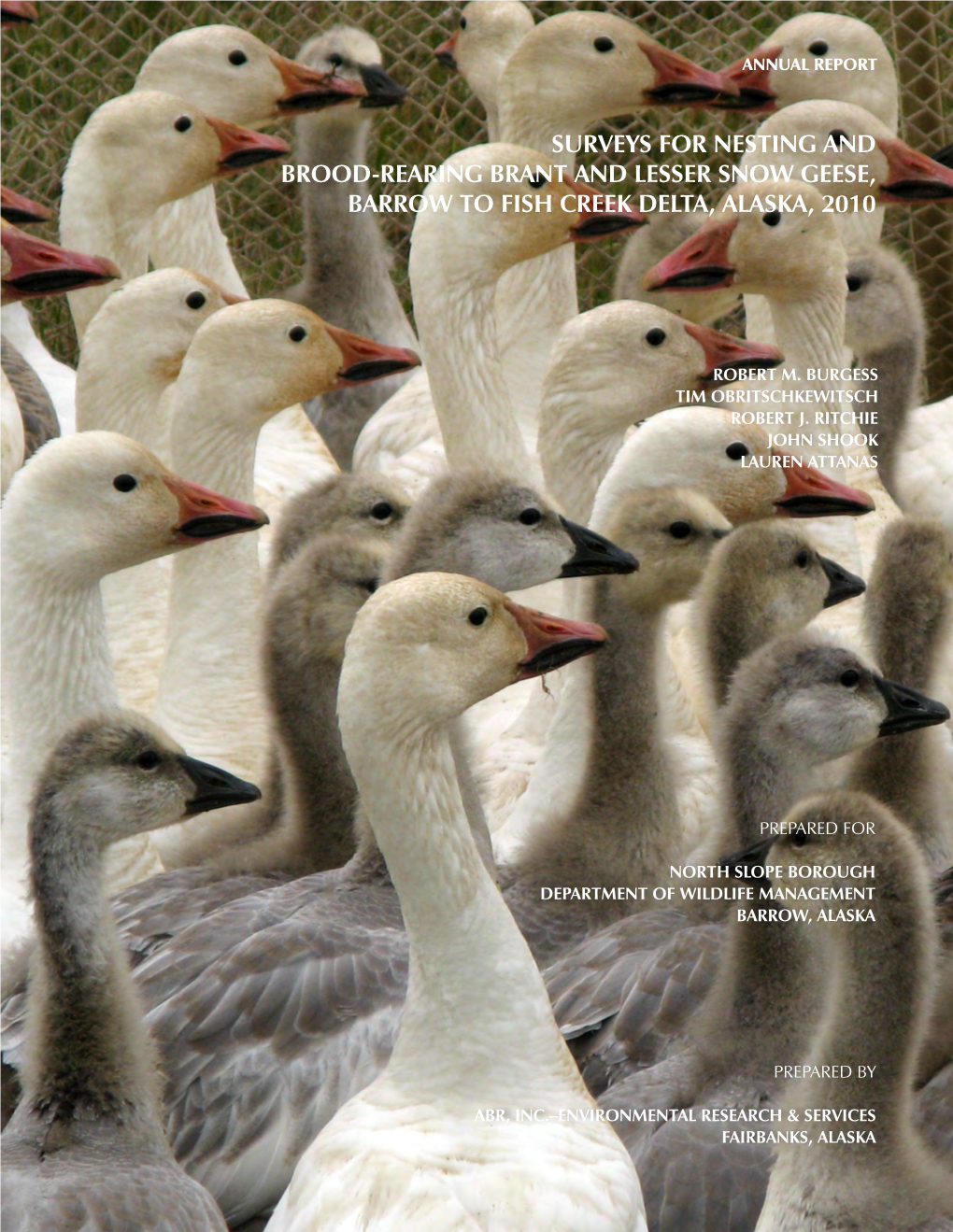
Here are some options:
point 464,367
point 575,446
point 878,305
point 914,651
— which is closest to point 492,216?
point 464,367

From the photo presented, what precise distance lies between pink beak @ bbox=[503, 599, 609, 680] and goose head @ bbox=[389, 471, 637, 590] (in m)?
0.69

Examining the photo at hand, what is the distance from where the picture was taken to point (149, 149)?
657 cm

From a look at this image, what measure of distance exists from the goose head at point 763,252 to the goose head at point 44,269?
158 centimetres

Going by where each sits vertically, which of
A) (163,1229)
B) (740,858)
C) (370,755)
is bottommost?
(163,1229)

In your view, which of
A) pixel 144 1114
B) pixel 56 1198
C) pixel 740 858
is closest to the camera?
pixel 56 1198

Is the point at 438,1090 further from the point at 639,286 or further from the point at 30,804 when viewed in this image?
the point at 639,286

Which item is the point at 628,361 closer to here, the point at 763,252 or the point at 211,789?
the point at 763,252

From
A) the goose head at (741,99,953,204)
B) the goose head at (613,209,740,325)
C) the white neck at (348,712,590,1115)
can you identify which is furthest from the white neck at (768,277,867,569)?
the white neck at (348,712,590,1115)

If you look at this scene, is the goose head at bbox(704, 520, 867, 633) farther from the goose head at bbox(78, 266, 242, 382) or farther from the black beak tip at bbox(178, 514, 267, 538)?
the goose head at bbox(78, 266, 242, 382)

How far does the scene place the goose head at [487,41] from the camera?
7.60m

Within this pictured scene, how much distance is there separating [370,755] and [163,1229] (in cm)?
76

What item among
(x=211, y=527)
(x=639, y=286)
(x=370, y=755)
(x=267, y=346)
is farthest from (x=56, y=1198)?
(x=639, y=286)

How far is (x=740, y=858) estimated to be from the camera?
362cm

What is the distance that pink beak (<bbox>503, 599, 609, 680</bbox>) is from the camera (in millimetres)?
3506
